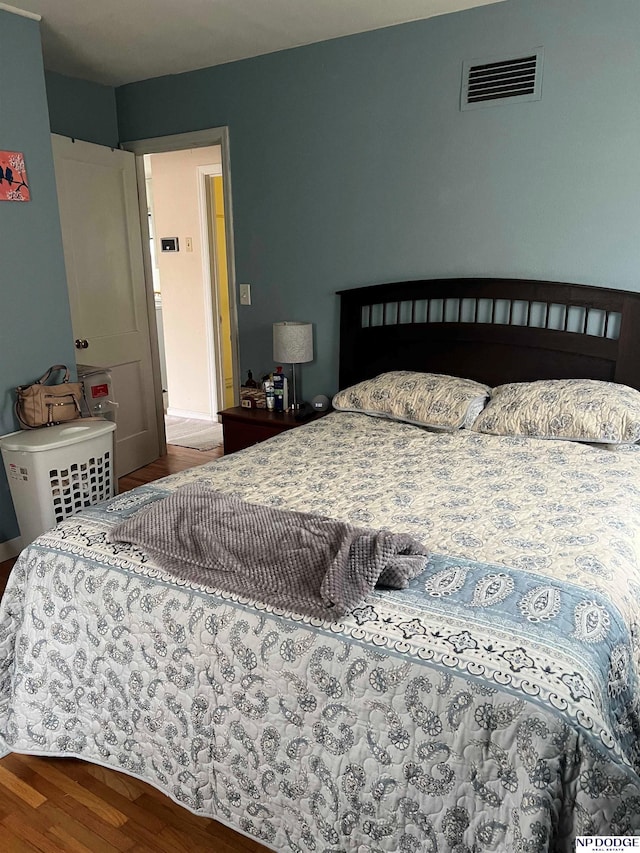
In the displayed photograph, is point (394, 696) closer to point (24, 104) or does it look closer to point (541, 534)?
point (541, 534)

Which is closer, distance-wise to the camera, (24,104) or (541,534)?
(541,534)

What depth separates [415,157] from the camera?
3.29 m

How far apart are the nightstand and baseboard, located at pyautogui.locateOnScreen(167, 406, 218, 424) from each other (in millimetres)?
1988

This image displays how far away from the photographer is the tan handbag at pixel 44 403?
3088 millimetres

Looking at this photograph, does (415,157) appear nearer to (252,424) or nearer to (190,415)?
(252,424)

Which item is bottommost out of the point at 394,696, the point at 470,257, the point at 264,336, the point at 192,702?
the point at 192,702

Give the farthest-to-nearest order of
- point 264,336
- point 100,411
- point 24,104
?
point 264,336 < point 100,411 < point 24,104

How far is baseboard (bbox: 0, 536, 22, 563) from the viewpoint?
3.19 m

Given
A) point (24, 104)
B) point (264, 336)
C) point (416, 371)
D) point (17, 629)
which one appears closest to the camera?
point (17, 629)

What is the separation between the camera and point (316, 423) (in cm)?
320

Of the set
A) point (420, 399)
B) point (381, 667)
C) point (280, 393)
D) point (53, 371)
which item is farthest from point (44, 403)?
point (381, 667)

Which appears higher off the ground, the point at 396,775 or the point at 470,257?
the point at 470,257

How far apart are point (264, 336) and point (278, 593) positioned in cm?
267

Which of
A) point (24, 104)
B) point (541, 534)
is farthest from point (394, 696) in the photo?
point (24, 104)
